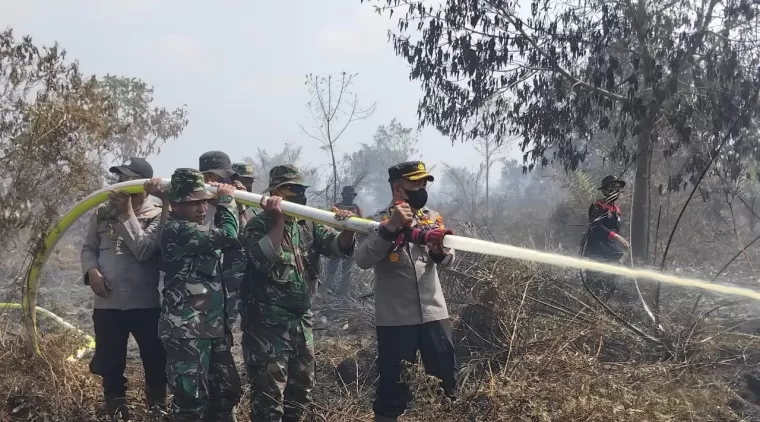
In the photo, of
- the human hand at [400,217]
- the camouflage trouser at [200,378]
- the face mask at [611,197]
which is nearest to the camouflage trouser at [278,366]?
the camouflage trouser at [200,378]

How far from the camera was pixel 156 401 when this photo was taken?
3.72m

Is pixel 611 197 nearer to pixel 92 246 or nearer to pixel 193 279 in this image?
pixel 193 279

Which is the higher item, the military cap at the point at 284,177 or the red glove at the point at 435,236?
the military cap at the point at 284,177

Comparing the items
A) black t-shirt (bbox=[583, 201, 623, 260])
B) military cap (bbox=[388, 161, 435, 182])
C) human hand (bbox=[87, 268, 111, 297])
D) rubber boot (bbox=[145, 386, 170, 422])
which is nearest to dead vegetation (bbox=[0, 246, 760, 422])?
rubber boot (bbox=[145, 386, 170, 422])

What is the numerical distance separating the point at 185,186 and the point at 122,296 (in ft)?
2.90

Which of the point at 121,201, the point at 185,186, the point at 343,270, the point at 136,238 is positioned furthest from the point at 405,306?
the point at 343,270

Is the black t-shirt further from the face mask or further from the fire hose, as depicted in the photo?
the fire hose

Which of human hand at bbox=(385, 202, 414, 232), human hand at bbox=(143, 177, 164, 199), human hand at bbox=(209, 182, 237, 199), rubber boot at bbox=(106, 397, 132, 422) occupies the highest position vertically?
human hand at bbox=(143, 177, 164, 199)

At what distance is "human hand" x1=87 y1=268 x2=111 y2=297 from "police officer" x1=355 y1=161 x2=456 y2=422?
1.65m

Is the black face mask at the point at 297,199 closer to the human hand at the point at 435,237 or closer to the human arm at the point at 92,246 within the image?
the human hand at the point at 435,237

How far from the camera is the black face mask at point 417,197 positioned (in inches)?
134

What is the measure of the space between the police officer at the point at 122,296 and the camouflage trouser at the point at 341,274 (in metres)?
5.12

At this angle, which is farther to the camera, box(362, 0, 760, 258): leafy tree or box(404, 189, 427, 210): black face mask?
box(362, 0, 760, 258): leafy tree

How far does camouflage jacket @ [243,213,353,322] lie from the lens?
3389mm
